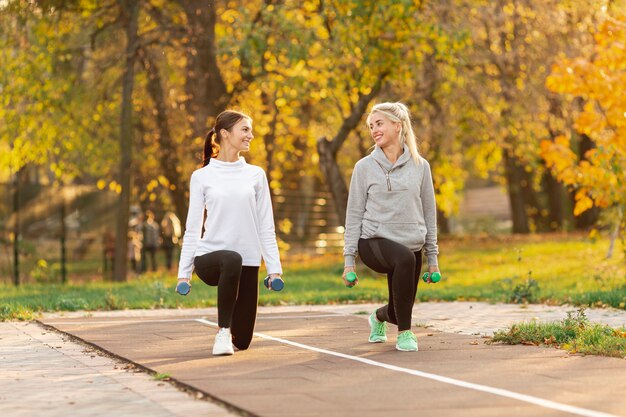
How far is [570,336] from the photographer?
30.5 ft

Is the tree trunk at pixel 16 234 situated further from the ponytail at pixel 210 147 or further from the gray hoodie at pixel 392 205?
the gray hoodie at pixel 392 205

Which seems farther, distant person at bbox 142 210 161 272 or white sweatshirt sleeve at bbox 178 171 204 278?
distant person at bbox 142 210 161 272

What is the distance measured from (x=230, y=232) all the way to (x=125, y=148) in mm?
14529

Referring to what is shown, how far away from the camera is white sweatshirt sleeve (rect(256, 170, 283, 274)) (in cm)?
891

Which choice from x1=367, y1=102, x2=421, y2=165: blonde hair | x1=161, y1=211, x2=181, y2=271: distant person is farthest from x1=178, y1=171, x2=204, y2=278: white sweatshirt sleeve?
x1=161, y1=211, x2=181, y2=271: distant person

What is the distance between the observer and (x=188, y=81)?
2578cm

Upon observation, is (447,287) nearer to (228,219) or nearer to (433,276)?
(433,276)

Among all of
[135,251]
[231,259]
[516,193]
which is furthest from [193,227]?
[516,193]

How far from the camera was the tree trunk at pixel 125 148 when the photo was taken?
75.5 ft

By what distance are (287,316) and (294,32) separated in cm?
963

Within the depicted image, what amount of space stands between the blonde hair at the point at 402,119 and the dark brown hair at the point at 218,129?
104cm

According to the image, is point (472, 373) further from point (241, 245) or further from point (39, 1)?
point (39, 1)

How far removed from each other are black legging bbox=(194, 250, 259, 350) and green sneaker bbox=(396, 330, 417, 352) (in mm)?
1164

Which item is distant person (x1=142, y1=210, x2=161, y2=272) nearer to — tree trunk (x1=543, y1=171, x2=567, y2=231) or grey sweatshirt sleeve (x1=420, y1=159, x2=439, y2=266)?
tree trunk (x1=543, y1=171, x2=567, y2=231)
